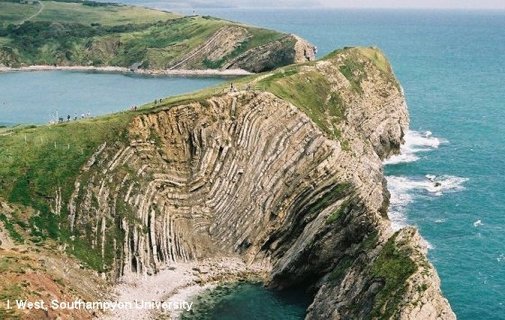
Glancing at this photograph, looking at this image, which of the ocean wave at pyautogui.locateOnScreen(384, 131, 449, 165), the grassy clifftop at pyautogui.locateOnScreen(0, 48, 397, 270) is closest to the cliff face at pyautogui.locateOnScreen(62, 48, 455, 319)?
the grassy clifftop at pyautogui.locateOnScreen(0, 48, 397, 270)

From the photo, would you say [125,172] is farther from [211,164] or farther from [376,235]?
[376,235]

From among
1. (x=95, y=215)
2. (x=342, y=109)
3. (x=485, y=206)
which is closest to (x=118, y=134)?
(x=95, y=215)

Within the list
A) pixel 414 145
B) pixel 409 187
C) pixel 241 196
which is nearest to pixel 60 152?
pixel 241 196

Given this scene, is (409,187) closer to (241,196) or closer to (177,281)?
(241,196)

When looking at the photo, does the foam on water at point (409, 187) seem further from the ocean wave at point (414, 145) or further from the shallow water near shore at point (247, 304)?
the shallow water near shore at point (247, 304)

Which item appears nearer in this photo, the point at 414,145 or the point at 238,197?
the point at 238,197

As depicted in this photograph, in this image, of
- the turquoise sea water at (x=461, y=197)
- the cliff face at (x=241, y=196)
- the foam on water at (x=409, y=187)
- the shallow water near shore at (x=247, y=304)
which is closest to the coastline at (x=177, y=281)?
the cliff face at (x=241, y=196)
